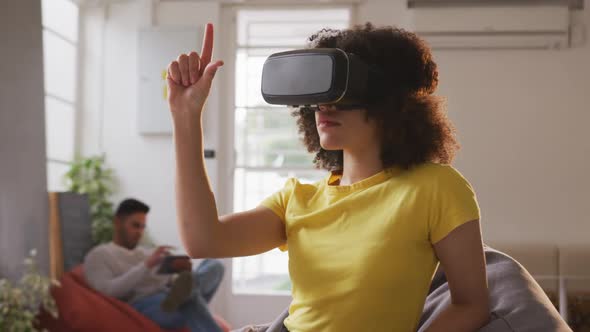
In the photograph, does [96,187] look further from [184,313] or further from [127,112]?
[184,313]

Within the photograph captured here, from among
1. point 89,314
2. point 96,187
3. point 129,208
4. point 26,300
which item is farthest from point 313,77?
point 96,187

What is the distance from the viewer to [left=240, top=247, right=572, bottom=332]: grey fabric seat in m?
1.05

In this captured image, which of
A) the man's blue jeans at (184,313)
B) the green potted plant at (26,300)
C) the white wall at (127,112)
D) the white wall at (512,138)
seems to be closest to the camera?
the green potted plant at (26,300)

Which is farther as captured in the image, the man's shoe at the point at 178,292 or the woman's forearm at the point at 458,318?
the man's shoe at the point at 178,292

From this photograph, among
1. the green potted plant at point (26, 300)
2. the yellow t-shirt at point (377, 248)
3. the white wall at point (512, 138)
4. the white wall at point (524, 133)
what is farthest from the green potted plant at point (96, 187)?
the yellow t-shirt at point (377, 248)

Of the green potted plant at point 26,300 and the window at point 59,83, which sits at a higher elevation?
the window at point 59,83

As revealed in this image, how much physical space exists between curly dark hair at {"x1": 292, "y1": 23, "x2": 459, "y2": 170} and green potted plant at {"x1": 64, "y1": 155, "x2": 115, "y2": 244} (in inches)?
180

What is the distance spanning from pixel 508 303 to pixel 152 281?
12.1 feet

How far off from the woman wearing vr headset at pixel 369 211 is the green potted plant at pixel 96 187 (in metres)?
4.48

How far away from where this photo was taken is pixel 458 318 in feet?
3.19

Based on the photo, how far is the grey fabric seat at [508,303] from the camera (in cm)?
105

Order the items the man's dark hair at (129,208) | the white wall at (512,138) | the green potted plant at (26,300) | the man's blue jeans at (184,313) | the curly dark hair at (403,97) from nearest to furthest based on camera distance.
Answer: the curly dark hair at (403,97)
the green potted plant at (26,300)
the man's blue jeans at (184,313)
the man's dark hair at (129,208)
the white wall at (512,138)

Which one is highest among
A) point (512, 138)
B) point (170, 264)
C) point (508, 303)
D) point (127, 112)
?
point (127, 112)

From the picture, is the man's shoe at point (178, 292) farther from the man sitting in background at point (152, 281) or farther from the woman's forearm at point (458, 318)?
Answer: the woman's forearm at point (458, 318)
